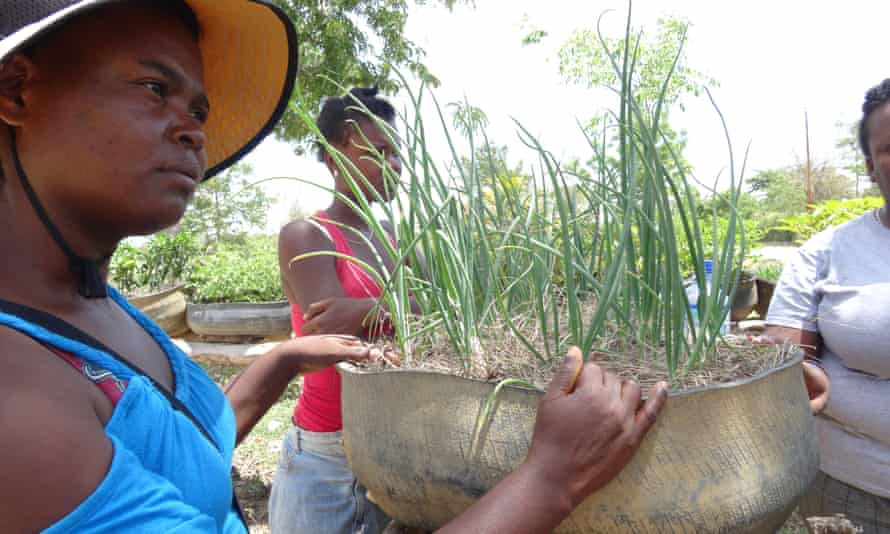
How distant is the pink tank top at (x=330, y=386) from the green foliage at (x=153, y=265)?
4.98 metres

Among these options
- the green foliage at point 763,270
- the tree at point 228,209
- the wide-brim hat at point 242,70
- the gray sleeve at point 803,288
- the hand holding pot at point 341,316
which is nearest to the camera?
the wide-brim hat at point 242,70

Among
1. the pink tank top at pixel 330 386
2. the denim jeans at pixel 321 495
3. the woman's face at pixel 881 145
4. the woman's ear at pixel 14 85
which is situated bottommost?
the denim jeans at pixel 321 495

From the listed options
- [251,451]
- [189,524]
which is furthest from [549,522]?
[251,451]

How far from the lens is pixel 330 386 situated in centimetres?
131

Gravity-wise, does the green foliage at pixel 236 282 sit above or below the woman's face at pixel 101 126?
below

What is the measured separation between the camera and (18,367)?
0.44 meters

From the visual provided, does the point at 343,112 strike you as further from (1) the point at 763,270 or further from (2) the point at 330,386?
(1) the point at 763,270

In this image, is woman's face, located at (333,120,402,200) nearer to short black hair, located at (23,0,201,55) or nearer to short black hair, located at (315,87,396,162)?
short black hair, located at (315,87,396,162)

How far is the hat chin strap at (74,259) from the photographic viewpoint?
0.53 m

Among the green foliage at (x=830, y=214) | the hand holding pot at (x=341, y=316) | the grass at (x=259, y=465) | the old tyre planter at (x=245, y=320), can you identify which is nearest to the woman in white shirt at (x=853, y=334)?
the hand holding pot at (x=341, y=316)

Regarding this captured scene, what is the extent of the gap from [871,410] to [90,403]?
52.6 inches

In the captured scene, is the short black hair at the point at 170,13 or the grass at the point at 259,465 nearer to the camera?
the short black hair at the point at 170,13

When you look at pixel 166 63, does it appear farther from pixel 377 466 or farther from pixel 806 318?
pixel 806 318

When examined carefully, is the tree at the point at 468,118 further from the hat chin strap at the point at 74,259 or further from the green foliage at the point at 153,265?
the green foliage at the point at 153,265
